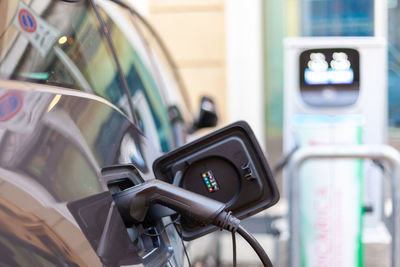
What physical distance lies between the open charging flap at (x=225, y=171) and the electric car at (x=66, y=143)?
5 cm

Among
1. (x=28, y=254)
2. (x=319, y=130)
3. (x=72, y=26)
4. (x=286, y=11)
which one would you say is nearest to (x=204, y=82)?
(x=286, y=11)

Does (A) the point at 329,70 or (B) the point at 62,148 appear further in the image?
(A) the point at 329,70

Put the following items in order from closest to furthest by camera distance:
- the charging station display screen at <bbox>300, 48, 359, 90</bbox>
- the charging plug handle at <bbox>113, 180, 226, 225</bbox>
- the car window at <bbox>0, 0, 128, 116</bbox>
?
the car window at <bbox>0, 0, 128, 116</bbox>, the charging plug handle at <bbox>113, 180, 226, 225</bbox>, the charging station display screen at <bbox>300, 48, 359, 90</bbox>

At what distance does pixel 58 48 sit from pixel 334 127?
9.36 feet

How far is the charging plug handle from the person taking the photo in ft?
4.36

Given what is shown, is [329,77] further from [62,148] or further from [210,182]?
[62,148]

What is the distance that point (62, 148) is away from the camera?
1.12 meters

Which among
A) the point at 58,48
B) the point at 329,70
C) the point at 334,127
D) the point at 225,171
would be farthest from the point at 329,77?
the point at 58,48

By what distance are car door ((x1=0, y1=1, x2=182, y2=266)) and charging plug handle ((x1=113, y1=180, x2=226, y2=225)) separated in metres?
0.04

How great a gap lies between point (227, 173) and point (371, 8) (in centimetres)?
662

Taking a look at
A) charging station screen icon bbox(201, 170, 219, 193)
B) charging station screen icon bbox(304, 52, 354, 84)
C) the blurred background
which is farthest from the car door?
the blurred background

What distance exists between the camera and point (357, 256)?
147 inches

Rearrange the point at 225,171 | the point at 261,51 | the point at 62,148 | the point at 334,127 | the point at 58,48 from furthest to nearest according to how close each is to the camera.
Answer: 1. the point at 261,51
2. the point at 334,127
3. the point at 225,171
4. the point at 58,48
5. the point at 62,148

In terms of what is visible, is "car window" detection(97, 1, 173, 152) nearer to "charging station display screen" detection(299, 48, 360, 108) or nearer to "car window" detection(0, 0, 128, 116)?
"car window" detection(0, 0, 128, 116)
